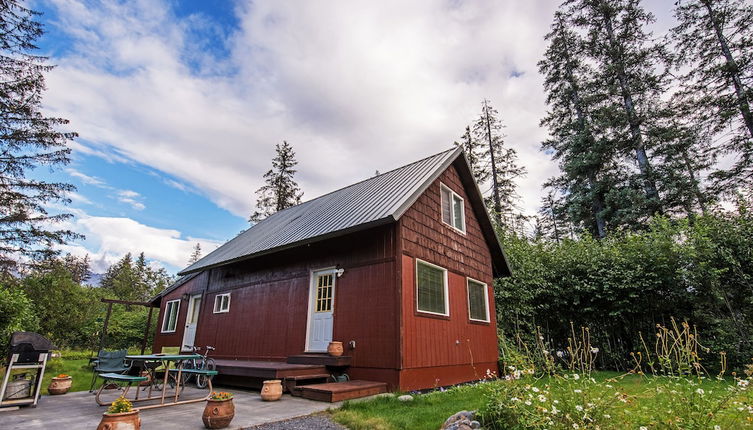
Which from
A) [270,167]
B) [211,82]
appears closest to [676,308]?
[211,82]

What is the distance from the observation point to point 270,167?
24.7m

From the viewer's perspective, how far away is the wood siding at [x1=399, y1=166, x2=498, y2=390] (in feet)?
22.1

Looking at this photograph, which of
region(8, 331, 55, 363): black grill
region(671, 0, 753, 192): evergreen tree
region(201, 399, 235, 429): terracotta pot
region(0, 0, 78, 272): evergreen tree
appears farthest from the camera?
region(0, 0, 78, 272): evergreen tree

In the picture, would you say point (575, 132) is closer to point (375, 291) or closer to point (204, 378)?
point (375, 291)

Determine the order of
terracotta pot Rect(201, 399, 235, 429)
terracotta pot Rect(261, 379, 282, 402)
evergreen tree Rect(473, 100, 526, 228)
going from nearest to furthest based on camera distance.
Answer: terracotta pot Rect(201, 399, 235, 429) → terracotta pot Rect(261, 379, 282, 402) → evergreen tree Rect(473, 100, 526, 228)

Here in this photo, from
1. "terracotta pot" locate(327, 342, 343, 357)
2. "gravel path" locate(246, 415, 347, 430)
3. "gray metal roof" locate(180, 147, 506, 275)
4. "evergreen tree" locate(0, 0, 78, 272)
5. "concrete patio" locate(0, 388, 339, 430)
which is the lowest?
"concrete patio" locate(0, 388, 339, 430)

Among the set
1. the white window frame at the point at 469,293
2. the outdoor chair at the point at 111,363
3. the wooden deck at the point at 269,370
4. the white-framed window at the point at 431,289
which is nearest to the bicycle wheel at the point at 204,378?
the wooden deck at the point at 269,370

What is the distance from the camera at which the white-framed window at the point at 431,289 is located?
23.8 ft

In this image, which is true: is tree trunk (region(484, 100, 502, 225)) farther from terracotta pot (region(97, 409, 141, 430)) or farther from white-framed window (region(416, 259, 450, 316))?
terracotta pot (region(97, 409, 141, 430))

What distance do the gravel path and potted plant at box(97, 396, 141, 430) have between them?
1111 millimetres

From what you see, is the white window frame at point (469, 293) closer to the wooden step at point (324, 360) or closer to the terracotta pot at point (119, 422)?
the wooden step at point (324, 360)

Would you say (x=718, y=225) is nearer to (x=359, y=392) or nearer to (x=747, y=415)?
(x=747, y=415)

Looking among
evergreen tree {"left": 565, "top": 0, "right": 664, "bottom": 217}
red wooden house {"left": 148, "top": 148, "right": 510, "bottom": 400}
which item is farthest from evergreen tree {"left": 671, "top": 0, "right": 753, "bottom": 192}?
red wooden house {"left": 148, "top": 148, "right": 510, "bottom": 400}

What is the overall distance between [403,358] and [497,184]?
15974 mm
